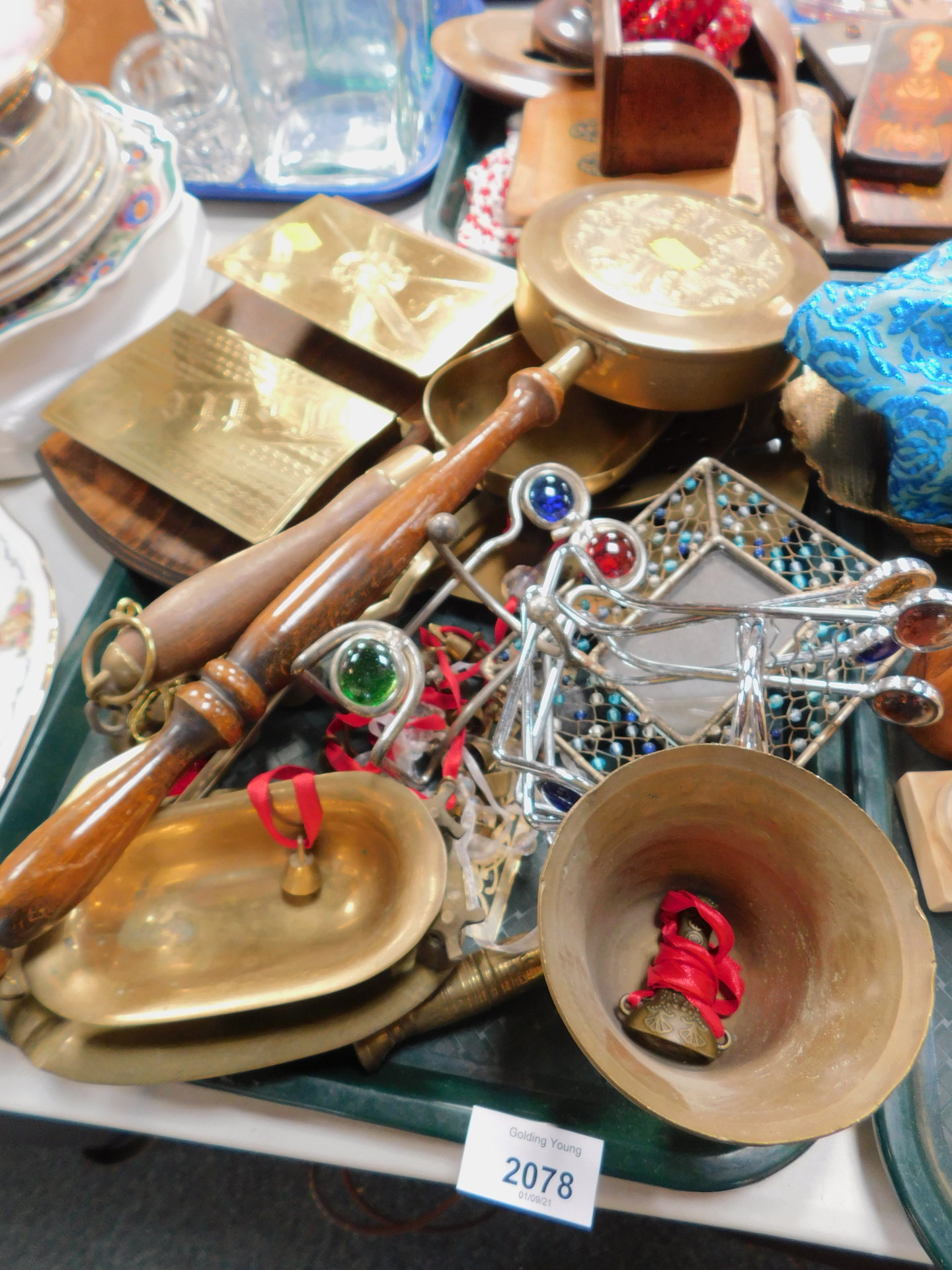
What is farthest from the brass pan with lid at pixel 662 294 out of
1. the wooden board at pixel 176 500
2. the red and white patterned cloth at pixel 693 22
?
the red and white patterned cloth at pixel 693 22

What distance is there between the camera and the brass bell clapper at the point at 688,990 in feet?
1.47

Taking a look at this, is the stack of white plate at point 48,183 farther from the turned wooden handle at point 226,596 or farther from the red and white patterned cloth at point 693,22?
the red and white patterned cloth at point 693,22

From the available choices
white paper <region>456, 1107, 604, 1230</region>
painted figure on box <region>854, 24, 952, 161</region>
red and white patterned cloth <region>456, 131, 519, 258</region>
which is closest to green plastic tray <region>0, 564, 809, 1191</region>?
white paper <region>456, 1107, 604, 1230</region>

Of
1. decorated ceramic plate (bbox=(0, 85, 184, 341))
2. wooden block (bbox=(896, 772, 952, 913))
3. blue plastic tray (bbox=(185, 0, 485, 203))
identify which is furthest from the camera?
blue plastic tray (bbox=(185, 0, 485, 203))

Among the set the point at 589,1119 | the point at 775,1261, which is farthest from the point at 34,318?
the point at 775,1261

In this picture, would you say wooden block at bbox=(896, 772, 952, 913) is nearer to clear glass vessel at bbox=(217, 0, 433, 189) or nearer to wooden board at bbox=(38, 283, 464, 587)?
wooden board at bbox=(38, 283, 464, 587)

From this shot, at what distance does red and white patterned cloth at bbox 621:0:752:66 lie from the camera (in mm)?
979

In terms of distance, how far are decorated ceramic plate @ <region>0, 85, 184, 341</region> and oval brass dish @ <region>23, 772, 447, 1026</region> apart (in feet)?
1.86

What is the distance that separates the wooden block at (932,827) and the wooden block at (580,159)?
0.65 m

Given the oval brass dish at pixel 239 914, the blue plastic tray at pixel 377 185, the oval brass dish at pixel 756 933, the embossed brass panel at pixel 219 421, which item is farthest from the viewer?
the blue plastic tray at pixel 377 185

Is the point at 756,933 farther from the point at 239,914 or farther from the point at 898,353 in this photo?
the point at 898,353

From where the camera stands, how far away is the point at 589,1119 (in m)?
0.53

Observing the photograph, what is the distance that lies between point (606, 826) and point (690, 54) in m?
0.81

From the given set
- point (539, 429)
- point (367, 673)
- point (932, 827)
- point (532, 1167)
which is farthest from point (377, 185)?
point (532, 1167)
